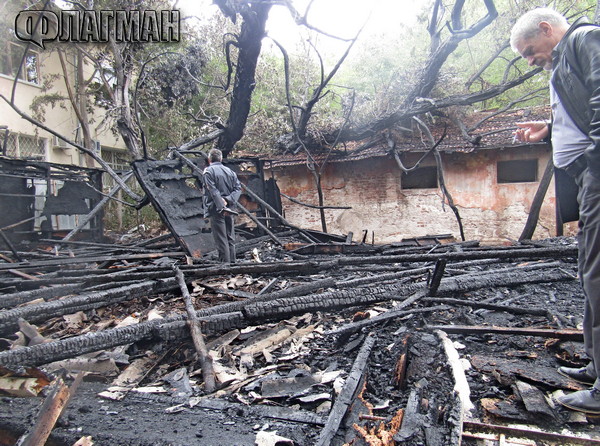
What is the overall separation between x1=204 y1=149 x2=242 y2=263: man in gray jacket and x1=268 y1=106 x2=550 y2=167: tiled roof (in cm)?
593

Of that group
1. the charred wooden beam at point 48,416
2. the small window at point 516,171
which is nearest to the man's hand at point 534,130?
the charred wooden beam at point 48,416

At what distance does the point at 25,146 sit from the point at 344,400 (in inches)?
726

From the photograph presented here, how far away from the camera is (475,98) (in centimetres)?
1103

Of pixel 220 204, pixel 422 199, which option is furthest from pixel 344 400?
pixel 422 199

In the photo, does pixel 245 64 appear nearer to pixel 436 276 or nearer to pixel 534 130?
pixel 436 276

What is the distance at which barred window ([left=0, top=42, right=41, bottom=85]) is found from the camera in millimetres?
15484

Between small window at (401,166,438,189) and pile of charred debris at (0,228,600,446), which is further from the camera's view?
small window at (401,166,438,189)

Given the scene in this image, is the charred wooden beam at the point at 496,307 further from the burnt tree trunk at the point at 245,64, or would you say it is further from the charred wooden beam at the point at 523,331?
the burnt tree trunk at the point at 245,64

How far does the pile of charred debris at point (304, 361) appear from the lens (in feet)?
6.96

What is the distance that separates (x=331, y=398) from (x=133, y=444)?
118 cm

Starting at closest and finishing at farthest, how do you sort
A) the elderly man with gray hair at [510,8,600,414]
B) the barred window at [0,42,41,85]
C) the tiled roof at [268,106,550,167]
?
the elderly man with gray hair at [510,8,600,414] → the tiled roof at [268,106,550,167] → the barred window at [0,42,41,85]

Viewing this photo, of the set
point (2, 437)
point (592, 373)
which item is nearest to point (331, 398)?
point (592, 373)

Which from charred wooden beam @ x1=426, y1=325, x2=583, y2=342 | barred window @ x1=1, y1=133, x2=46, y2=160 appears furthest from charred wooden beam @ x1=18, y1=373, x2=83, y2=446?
barred window @ x1=1, y1=133, x2=46, y2=160

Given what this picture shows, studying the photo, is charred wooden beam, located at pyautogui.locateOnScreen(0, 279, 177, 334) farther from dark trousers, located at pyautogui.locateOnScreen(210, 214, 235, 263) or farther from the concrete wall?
the concrete wall
